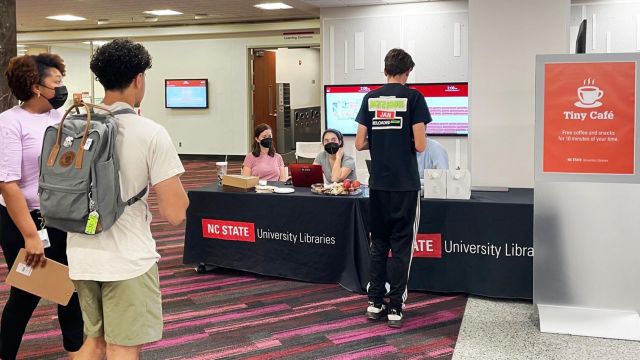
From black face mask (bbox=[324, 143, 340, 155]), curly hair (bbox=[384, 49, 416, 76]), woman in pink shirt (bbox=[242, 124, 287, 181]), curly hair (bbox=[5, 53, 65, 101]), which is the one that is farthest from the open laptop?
curly hair (bbox=[5, 53, 65, 101])

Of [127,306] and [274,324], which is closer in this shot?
[127,306]

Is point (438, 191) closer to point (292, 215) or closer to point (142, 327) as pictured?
point (292, 215)

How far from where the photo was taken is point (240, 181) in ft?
15.0

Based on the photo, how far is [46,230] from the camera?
7.97 feet

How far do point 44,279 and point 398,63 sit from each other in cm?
208

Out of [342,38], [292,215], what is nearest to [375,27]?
[342,38]

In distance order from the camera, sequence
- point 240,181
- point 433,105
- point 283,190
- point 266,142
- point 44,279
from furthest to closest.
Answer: point 433,105 → point 266,142 → point 240,181 → point 283,190 → point 44,279

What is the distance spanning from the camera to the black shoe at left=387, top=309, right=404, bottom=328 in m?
3.51

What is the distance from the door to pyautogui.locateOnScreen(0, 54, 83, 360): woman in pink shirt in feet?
35.3

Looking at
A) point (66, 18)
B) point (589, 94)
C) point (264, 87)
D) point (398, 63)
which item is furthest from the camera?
point (264, 87)

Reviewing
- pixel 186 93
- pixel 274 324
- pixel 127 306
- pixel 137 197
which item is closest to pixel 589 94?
pixel 274 324

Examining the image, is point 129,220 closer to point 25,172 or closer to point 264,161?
point 25,172

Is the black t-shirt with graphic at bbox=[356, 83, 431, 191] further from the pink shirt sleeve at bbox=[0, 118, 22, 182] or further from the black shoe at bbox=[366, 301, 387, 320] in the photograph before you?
the pink shirt sleeve at bbox=[0, 118, 22, 182]

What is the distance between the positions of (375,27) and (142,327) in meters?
6.34
